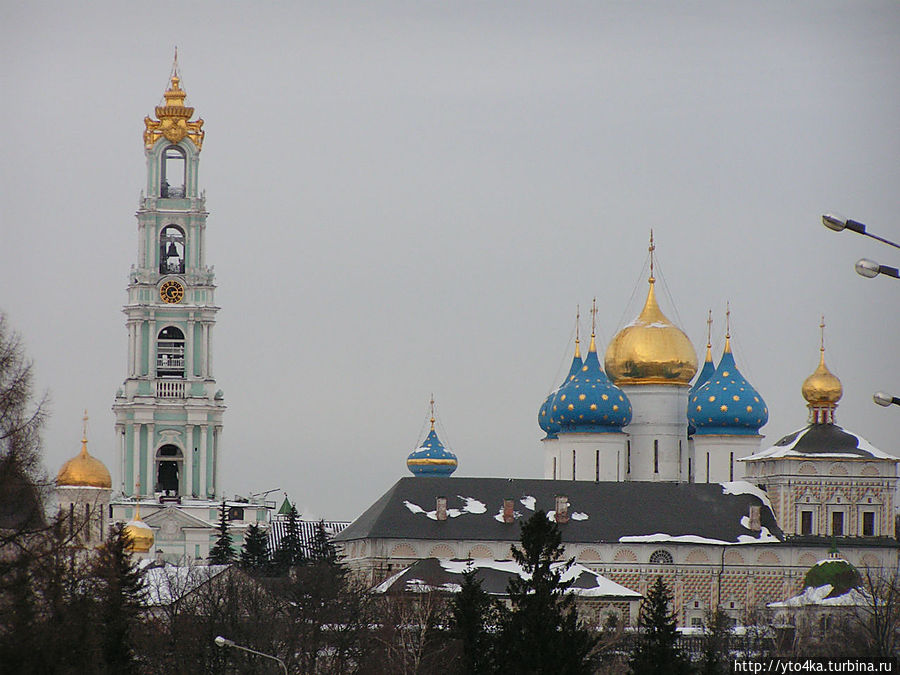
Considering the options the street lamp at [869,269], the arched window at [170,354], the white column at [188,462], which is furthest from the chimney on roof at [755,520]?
the street lamp at [869,269]

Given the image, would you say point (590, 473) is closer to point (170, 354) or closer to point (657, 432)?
point (657, 432)

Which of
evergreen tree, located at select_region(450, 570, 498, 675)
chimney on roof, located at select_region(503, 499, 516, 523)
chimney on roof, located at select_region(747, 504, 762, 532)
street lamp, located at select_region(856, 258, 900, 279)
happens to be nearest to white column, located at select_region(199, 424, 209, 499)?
chimney on roof, located at select_region(503, 499, 516, 523)

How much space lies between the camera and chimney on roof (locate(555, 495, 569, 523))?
7900 centimetres

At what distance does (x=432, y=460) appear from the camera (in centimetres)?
9706

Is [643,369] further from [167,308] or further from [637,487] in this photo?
[167,308]

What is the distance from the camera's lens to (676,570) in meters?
79.4

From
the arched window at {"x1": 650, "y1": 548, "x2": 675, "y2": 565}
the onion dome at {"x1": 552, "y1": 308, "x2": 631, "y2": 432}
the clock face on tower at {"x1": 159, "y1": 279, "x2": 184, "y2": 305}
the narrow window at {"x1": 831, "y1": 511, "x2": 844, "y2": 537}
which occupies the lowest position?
the arched window at {"x1": 650, "y1": 548, "x2": 675, "y2": 565}

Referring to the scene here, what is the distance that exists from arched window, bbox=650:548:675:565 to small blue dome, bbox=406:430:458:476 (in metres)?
18.9

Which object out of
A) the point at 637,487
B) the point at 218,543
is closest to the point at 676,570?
the point at 637,487

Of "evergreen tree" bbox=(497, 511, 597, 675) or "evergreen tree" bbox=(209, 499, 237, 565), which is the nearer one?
"evergreen tree" bbox=(497, 511, 597, 675)

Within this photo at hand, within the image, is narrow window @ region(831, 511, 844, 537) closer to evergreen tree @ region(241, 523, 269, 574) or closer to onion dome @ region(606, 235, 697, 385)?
onion dome @ region(606, 235, 697, 385)

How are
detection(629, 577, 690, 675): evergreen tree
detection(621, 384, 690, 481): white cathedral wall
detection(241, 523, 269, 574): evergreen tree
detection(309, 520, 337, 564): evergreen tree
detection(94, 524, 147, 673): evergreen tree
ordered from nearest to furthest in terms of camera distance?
detection(94, 524, 147, 673): evergreen tree, detection(629, 577, 690, 675): evergreen tree, detection(309, 520, 337, 564): evergreen tree, detection(241, 523, 269, 574): evergreen tree, detection(621, 384, 690, 481): white cathedral wall

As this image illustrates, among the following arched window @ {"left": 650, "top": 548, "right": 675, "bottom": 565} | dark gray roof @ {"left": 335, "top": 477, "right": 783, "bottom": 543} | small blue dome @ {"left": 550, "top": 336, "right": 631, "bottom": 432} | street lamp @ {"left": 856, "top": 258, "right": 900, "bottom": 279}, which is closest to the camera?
street lamp @ {"left": 856, "top": 258, "right": 900, "bottom": 279}

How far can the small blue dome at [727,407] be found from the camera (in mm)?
87188
